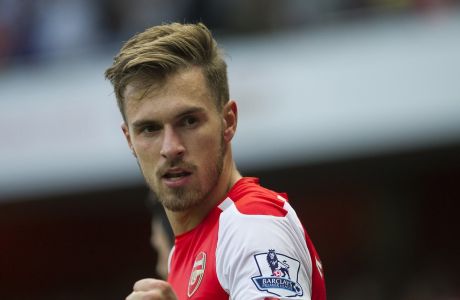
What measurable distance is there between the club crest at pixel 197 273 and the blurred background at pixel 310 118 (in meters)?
6.06

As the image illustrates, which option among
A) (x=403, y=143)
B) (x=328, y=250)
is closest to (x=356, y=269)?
(x=328, y=250)

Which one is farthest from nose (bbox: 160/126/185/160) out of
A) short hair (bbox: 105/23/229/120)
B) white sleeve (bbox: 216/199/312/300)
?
white sleeve (bbox: 216/199/312/300)

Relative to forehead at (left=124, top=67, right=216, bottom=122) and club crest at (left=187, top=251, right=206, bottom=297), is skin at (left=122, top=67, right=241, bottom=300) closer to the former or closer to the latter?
forehead at (left=124, top=67, right=216, bottom=122)

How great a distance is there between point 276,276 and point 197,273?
0.37 metres

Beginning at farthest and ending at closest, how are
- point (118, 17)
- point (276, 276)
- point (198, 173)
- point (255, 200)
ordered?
1. point (118, 17)
2. point (198, 173)
3. point (255, 200)
4. point (276, 276)

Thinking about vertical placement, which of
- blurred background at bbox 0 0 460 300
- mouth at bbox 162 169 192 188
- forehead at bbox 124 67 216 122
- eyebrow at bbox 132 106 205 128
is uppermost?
forehead at bbox 124 67 216 122

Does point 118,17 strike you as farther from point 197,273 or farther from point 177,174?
point 197,273

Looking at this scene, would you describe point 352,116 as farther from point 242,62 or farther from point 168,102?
point 168,102

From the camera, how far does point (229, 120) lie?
319cm

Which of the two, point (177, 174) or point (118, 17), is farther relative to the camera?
point (118, 17)

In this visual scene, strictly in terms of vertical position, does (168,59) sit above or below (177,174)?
above

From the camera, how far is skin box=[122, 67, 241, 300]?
9.83ft

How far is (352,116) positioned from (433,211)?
3.11 meters

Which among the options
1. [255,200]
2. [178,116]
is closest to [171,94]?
[178,116]
